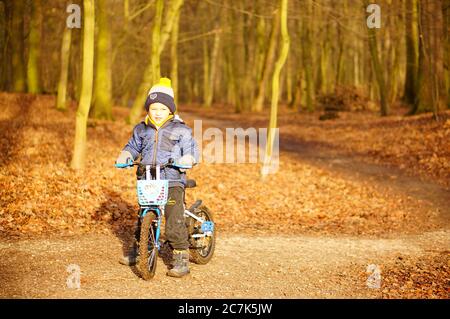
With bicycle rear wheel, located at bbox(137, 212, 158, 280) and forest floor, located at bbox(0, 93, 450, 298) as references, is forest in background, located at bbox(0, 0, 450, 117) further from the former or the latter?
bicycle rear wheel, located at bbox(137, 212, 158, 280)

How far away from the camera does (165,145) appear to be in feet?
20.7

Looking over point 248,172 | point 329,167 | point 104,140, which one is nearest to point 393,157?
point 329,167

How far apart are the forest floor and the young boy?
0.45 m

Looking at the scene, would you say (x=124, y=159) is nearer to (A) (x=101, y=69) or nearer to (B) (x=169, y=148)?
(B) (x=169, y=148)

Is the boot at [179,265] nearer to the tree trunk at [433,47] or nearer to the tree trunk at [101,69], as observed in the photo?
the tree trunk at [433,47]

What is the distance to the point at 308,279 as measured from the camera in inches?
259

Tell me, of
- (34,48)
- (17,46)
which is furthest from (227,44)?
(17,46)

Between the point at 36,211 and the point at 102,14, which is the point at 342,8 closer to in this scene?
the point at 102,14

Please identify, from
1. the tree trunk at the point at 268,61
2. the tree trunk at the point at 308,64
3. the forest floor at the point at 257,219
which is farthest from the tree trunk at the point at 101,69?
the tree trunk at the point at 308,64

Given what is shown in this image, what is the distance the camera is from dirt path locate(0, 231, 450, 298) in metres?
5.86

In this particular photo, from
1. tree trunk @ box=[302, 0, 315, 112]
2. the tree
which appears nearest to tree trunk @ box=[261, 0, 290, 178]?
the tree

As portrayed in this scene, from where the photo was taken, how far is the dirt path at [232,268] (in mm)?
5855

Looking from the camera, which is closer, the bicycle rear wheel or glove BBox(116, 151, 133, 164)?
the bicycle rear wheel

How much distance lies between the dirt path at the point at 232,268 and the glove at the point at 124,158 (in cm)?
130
